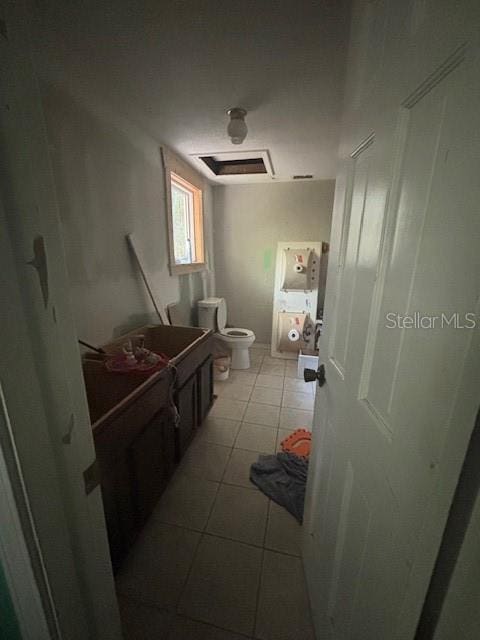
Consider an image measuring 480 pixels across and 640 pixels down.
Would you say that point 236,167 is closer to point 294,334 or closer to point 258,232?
point 258,232

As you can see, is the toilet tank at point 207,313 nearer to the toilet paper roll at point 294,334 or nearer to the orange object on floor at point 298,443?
the toilet paper roll at point 294,334

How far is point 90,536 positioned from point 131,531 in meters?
0.79

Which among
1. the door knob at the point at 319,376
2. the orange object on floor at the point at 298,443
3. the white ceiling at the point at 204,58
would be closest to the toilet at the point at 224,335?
the orange object on floor at the point at 298,443

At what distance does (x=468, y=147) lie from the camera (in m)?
0.36

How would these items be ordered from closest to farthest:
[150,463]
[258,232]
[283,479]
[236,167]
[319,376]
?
1. [319,376]
2. [150,463]
3. [283,479]
4. [236,167]
5. [258,232]

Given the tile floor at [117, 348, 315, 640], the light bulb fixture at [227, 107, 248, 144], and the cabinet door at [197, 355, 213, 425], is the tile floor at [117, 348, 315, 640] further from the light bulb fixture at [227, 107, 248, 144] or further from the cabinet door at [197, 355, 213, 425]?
the light bulb fixture at [227, 107, 248, 144]

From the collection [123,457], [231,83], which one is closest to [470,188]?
[123,457]

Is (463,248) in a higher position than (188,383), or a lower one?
higher

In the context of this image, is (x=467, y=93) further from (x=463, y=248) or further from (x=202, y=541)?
(x=202, y=541)

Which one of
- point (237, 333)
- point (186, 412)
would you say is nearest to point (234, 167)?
point (237, 333)

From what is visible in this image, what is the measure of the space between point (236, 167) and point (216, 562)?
3.43 metres

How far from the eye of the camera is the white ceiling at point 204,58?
0.99 m

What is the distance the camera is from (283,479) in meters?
1.58

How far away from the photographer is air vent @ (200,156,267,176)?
288 cm
